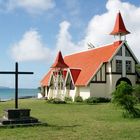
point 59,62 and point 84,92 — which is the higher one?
point 59,62

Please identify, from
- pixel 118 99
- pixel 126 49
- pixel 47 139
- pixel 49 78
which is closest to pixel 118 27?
pixel 126 49

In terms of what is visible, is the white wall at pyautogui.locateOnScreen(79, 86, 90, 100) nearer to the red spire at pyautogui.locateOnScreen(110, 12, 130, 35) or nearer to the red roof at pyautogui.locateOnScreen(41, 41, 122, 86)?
the red roof at pyautogui.locateOnScreen(41, 41, 122, 86)

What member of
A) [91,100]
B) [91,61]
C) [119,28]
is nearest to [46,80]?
[91,61]

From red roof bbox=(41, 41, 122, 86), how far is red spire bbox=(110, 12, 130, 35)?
1231 millimetres

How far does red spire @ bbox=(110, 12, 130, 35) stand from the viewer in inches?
1738

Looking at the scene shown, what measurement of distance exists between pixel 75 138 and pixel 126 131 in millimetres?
2800

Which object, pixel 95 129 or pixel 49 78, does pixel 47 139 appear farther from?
pixel 49 78

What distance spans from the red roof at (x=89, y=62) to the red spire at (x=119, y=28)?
1.23 m

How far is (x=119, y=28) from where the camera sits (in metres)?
44.4

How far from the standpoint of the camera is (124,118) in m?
22.0

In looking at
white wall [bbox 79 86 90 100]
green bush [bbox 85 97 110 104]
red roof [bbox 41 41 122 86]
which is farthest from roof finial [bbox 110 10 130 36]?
green bush [bbox 85 97 110 104]

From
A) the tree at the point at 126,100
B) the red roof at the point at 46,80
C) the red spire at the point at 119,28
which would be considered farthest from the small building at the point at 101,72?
the tree at the point at 126,100

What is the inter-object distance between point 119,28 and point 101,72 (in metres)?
5.56

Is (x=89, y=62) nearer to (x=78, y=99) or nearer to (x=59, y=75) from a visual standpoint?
(x=59, y=75)
